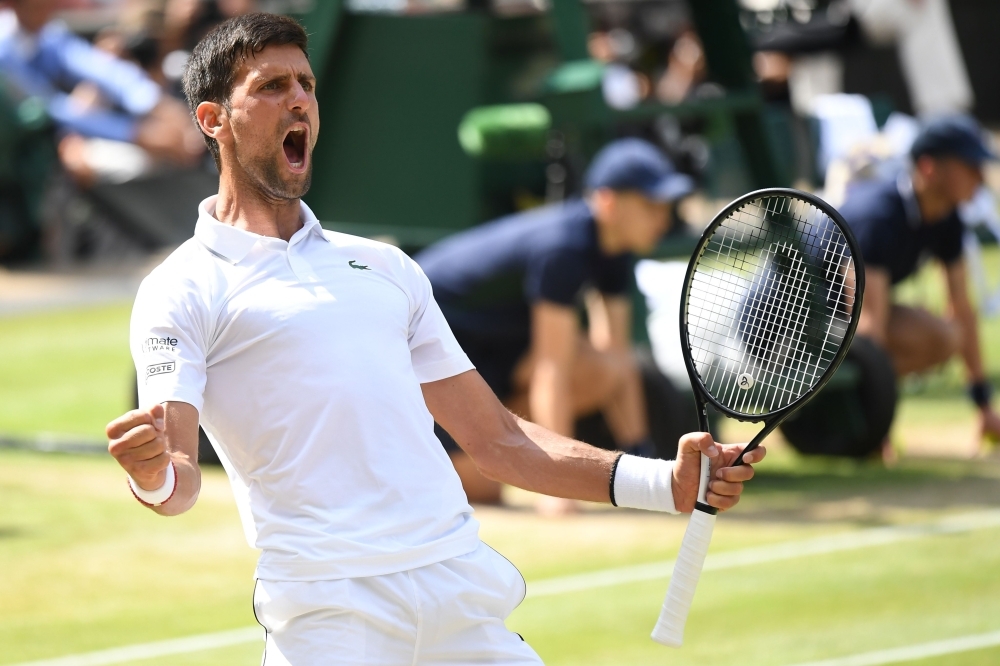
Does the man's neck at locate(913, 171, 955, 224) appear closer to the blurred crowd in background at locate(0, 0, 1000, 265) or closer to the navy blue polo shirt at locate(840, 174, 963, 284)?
the navy blue polo shirt at locate(840, 174, 963, 284)

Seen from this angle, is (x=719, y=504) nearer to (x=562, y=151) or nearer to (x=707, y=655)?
(x=707, y=655)

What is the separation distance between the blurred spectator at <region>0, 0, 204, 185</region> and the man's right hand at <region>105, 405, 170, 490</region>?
1190cm

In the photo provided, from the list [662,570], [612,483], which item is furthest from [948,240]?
[612,483]

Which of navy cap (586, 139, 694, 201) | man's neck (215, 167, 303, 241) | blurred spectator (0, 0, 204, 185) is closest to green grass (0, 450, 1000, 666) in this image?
navy cap (586, 139, 694, 201)

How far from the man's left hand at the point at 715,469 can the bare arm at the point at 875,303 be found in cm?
525

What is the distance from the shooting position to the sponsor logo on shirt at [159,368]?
288cm

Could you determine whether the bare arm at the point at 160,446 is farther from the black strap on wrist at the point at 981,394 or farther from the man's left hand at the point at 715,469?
the black strap on wrist at the point at 981,394

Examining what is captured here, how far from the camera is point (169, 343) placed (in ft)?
9.60

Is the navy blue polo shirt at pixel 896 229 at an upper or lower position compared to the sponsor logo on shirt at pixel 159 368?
lower

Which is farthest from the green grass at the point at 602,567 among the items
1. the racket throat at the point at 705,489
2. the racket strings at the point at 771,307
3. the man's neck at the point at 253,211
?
the man's neck at the point at 253,211

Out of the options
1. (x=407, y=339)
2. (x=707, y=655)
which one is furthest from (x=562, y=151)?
(x=407, y=339)

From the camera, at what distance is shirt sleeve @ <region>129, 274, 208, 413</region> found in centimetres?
288

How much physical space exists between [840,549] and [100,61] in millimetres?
9875

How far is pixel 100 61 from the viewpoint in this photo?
14.5 m
